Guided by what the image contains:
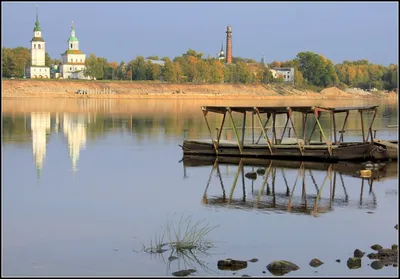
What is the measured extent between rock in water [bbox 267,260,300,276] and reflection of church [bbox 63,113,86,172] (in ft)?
62.9

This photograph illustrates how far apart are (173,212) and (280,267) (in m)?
7.78

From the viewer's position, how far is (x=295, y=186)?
29016 mm

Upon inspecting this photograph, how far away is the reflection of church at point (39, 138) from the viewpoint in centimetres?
3812

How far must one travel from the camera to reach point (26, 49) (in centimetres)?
18925

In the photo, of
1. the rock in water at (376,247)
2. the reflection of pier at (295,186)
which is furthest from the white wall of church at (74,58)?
the rock in water at (376,247)

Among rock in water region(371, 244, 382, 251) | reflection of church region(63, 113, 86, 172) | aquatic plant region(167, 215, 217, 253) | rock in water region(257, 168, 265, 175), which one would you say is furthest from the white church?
rock in water region(371, 244, 382, 251)

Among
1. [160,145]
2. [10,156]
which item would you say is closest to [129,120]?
[160,145]

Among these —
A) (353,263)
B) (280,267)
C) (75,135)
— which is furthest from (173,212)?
(75,135)

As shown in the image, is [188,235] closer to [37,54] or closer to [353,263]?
[353,263]

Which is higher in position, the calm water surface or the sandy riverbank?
the calm water surface

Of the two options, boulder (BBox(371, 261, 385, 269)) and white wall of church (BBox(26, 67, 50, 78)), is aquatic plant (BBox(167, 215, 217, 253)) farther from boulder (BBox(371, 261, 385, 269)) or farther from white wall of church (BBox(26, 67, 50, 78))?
white wall of church (BBox(26, 67, 50, 78))

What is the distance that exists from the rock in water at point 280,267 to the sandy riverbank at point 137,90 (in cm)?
13819

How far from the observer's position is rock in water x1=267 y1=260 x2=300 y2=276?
15961 mm

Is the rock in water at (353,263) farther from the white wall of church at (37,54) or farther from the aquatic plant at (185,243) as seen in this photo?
the white wall of church at (37,54)
